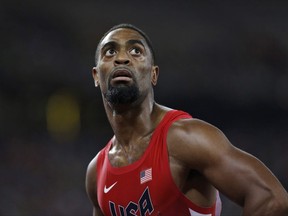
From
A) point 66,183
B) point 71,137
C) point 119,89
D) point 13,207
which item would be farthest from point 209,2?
point 119,89

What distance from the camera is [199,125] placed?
9.84 ft

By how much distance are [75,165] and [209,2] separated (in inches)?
150

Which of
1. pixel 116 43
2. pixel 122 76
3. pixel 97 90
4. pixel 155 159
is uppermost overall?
pixel 116 43

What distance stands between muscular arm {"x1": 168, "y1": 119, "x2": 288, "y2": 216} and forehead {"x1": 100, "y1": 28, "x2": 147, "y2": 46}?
2.19 feet

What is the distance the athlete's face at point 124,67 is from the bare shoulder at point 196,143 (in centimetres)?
32

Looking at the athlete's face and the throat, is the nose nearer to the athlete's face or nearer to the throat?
the athlete's face

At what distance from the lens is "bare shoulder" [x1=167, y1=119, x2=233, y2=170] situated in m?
2.86

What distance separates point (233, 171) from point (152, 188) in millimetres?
498

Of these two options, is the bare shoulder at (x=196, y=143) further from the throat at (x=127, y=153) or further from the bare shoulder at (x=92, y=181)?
the bare shoulder at (x=92, y=181)

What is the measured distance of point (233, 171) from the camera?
2.80 meters

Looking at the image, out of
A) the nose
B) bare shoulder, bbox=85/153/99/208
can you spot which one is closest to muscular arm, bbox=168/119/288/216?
the nose

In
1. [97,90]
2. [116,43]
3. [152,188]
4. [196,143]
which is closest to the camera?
[196,143]

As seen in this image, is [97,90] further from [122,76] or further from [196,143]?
[196,143]

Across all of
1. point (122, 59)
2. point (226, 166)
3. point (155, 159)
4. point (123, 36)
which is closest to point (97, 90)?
point (123, 36)
